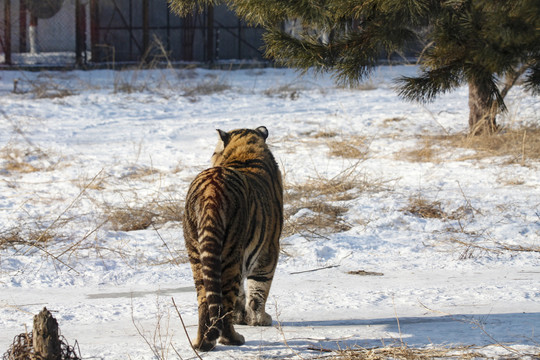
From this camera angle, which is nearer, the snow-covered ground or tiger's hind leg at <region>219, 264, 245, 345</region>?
tiger's hind leg at <region>219, 264, 245, 345</region>

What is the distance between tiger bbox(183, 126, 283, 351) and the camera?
369 centimetres

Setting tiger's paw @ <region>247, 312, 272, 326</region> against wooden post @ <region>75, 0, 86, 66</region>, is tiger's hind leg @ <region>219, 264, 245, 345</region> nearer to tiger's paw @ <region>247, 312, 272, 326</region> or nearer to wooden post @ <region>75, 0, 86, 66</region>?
tiger's paw @ <region>247, 312, 272, 326</region>

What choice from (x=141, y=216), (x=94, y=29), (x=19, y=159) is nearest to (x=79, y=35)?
(x=94, y=29)

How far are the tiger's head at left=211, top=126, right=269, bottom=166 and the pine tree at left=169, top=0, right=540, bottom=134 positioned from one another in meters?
0.60

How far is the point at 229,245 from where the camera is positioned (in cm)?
380

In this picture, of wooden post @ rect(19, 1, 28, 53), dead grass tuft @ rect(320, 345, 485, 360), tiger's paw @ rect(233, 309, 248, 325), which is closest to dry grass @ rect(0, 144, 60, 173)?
tiger's paw @ rect(233, 309, 248, 325)

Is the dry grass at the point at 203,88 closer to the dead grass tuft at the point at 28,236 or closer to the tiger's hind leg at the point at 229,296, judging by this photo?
the dead grass tuft at the point at 28,236

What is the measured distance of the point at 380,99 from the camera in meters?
15.0

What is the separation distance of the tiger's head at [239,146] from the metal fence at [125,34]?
646 inches

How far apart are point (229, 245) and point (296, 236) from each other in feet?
9.67

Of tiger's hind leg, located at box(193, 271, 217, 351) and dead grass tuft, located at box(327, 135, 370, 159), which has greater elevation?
dead grass tuft, located at box(327, 135, 370, 159)

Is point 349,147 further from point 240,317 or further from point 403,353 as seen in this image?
point 403,353

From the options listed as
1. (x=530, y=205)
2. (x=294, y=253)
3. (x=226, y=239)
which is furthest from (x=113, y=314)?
(x=530, y=205)

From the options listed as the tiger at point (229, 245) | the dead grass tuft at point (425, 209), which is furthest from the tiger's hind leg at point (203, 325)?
the dead grass tuft at point (425, 209)
